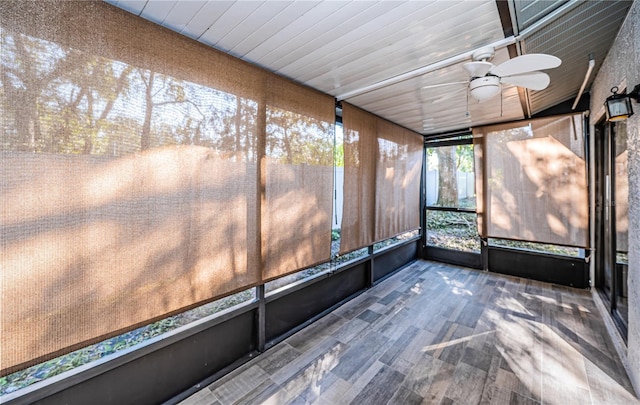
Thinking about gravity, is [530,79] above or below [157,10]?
below

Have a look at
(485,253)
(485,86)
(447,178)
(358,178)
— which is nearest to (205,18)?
(485,86)

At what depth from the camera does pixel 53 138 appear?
4.01 feet

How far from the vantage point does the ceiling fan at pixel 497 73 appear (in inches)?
66.4

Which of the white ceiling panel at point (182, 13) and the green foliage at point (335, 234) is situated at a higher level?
the white ceiling panel at point (182, 13)

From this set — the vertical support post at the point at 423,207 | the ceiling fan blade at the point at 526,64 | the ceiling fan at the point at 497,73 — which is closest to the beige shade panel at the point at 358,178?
the ceiling fan at the point at 497,73

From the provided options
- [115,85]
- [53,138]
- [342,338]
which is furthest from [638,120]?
[53,138]

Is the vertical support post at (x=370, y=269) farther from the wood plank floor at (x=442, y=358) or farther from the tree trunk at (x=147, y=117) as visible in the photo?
the tree trunk at (x=147, y=117)

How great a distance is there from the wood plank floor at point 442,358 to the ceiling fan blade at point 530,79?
2.21 metres

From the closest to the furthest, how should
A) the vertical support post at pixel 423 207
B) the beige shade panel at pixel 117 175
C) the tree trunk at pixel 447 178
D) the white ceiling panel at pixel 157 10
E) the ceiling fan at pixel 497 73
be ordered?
the beige shade panel at pixel 117 175 → the white ceiling panel at pixel 157 10 → the ceiling fan at pixel 497 73 → the tree trunk at pixel 447 178 → the vertical support post at pixel 423 207

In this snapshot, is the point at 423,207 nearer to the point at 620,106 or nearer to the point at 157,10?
the point at 620,106

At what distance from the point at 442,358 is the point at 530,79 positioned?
2305 millimetres

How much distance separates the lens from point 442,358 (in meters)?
2.17

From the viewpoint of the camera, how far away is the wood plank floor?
1.79 metres

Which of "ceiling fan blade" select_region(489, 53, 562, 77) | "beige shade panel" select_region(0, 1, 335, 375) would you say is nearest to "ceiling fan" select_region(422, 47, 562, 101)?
"ceiling fan blade" select_region(489, 53, 562, 77)
